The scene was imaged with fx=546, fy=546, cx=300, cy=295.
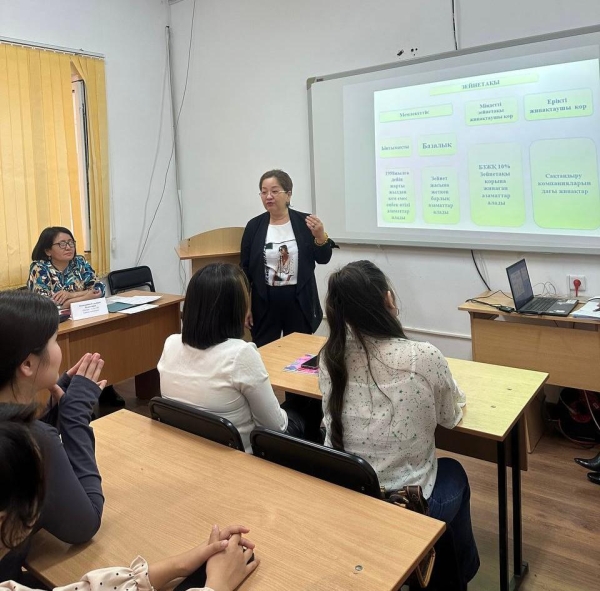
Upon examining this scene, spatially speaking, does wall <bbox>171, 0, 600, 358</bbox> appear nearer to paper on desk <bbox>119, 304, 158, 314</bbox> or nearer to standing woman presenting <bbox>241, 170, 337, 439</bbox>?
standing woman presenting <bbox>241, 170, 337, 439</bbox>

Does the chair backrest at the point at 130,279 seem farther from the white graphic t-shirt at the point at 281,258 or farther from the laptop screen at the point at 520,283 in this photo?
the laptop screen at the point at 520,283

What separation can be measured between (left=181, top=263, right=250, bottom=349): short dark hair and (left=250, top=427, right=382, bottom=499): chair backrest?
360 mm

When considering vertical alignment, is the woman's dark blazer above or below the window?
below

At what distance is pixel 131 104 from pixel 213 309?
375cm

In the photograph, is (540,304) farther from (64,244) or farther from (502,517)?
(64,244)

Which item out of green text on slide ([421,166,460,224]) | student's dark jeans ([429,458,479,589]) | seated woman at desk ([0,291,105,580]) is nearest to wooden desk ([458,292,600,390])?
green text on slide ([421,166,460,224])

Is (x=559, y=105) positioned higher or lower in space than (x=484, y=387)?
higher

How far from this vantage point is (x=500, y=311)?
2.98 meters

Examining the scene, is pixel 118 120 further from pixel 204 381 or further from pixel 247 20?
pixel 204 381

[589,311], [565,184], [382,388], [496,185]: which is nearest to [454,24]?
[496,185]

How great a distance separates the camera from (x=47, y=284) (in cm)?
348

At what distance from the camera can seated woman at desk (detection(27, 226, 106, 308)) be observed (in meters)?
3.46

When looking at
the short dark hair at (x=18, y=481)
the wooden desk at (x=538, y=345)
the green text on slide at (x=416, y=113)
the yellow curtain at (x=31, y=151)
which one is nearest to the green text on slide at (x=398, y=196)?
the green text on slide at (x=416, y=113)

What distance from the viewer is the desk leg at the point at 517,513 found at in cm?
Answer: 190
